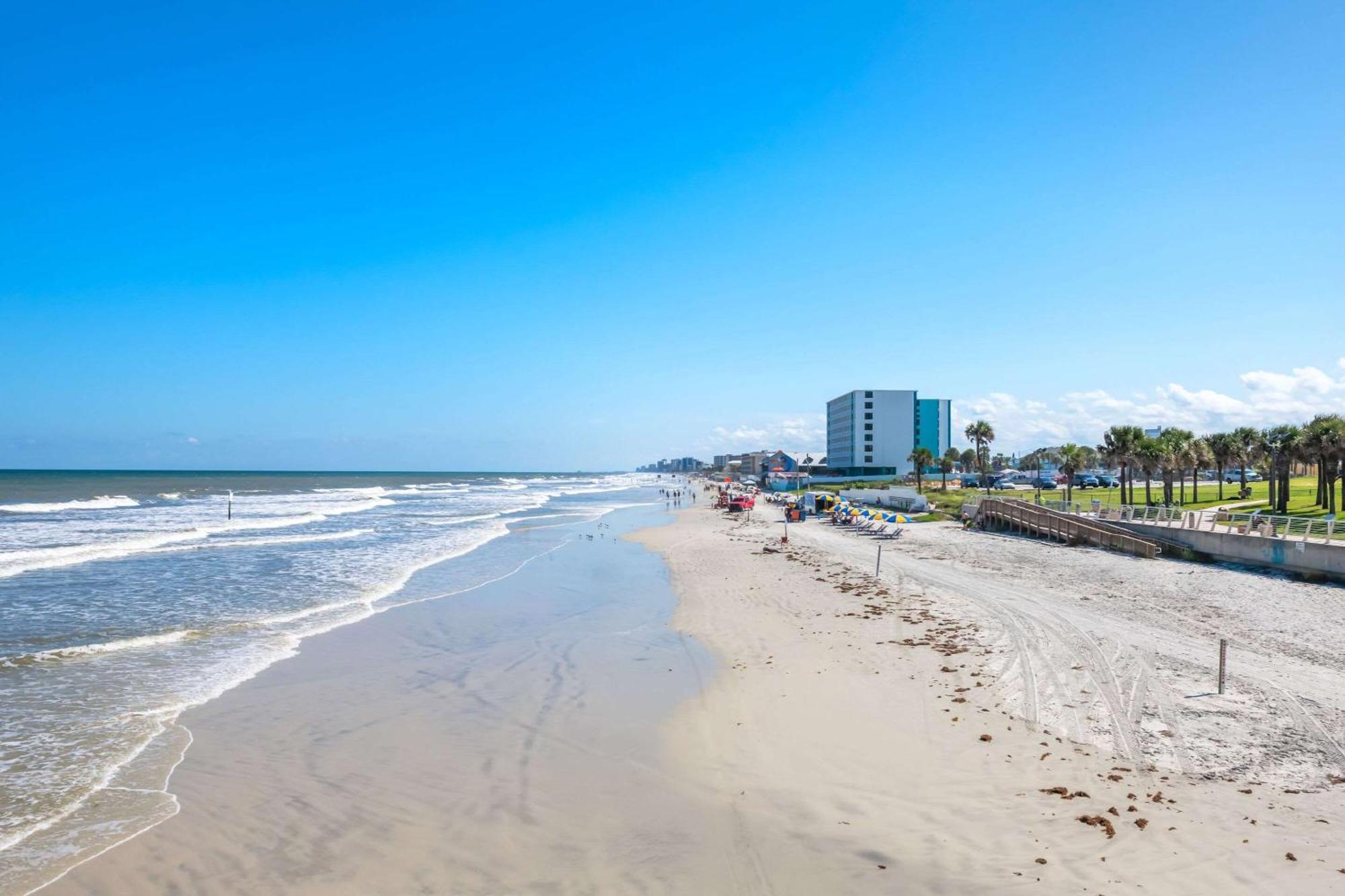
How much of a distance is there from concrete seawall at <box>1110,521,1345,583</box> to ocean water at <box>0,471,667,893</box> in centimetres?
2417

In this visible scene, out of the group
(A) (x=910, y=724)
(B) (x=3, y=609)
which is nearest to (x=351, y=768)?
(A) (x=910, y=724)

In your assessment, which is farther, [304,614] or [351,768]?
[304,614]

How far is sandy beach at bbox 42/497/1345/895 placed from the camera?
20.4ft

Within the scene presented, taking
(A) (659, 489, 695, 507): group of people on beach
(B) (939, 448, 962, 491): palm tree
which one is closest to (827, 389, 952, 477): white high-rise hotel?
(B) (939, 448, 962, 491): palm tree

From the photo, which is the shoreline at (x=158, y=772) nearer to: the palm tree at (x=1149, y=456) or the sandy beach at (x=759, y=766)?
the sandy beach at (x=759, y=766)

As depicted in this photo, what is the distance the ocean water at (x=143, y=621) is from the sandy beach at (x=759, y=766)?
63 cm

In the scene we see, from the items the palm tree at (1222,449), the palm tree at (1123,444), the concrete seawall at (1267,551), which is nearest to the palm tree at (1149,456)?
the palm tree at (1123,444)

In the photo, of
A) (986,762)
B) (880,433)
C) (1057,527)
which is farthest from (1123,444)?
(880,433)

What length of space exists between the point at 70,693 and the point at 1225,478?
95.9 meters

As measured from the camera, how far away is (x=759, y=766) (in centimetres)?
853

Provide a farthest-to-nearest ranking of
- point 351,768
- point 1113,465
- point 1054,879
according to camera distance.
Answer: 1. point 1113,465
2. point 351,768
3. point 1054,879

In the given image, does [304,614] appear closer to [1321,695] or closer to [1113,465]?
[1321,695]

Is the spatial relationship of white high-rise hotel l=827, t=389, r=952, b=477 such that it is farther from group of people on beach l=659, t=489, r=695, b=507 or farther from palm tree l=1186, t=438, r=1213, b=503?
palm tree l=1186, t=438, r=1213, b=503

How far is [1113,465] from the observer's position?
47156mm
